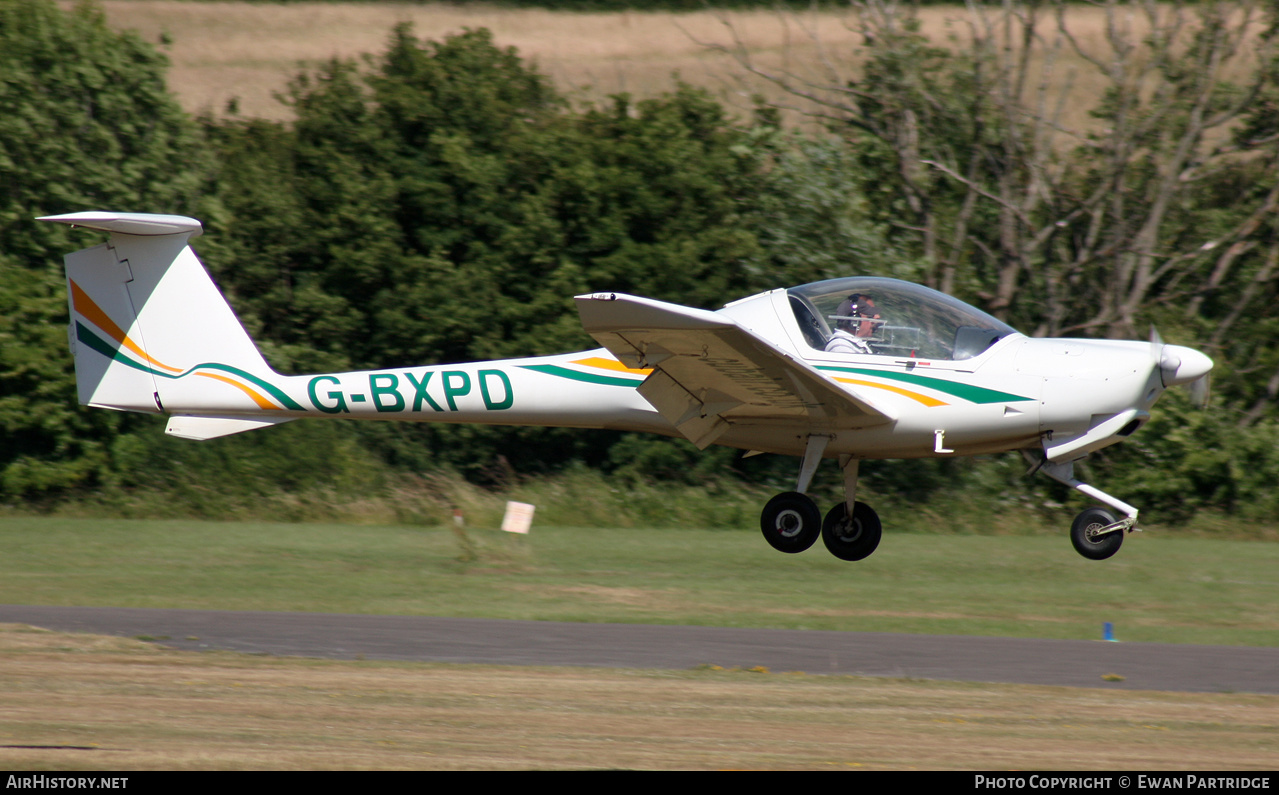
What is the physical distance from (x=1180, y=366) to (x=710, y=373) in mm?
3425

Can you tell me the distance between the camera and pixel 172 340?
1127 cm

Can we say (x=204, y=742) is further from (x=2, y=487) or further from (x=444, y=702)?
(x=2, y=487)

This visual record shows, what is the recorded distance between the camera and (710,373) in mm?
9688

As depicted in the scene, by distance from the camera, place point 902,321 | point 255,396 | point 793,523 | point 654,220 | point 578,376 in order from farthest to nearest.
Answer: point 654,220 → point 255,396 → point 578,376 → point 793,523 → point 902,321

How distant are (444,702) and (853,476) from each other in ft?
22.4

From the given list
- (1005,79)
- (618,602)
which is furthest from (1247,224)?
(618,602)

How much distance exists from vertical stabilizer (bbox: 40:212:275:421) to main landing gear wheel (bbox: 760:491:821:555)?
14.5 feet

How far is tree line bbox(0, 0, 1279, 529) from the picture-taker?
94.8ft

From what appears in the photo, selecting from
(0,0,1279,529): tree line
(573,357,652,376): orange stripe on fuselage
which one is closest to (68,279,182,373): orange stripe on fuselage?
(573,357,652,376): orange stripe on fuselage

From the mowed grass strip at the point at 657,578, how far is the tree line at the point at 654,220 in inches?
68.9

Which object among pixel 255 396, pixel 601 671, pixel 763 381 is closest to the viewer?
pixel 763 381

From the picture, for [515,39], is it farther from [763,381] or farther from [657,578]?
[763,381]

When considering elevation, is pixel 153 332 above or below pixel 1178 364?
below

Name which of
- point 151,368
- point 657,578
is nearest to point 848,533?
point 151,368
